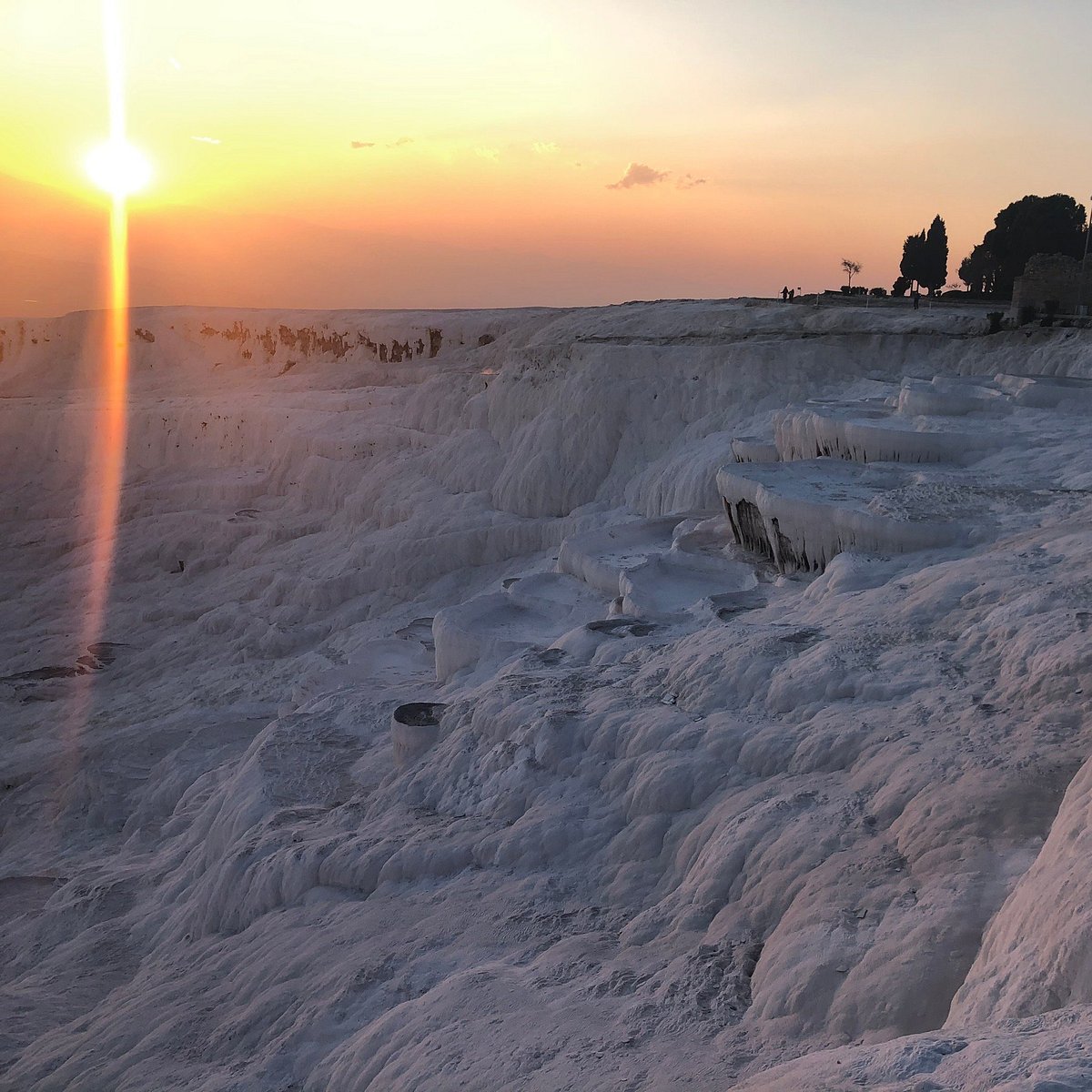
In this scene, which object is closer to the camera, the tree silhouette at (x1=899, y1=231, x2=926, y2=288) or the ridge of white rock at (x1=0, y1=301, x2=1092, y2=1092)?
the ridge of white rock at (x1=0, y1=301, x2=1092, y2=1092)

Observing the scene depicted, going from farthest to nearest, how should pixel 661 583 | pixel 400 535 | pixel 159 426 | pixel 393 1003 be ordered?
pixel 159 426 < pixel 400 535 < pixel 661 583 < pixel 393 1003

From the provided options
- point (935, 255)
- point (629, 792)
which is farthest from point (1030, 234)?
point (629, 792)

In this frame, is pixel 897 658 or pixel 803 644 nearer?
pixel 897 658

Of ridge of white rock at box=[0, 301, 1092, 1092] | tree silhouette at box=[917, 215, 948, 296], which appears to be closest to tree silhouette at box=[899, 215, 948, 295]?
tree silhouette at box=[917, 215, 948, 296]

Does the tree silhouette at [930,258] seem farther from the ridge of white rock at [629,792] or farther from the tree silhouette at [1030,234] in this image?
the ridge of white rock at [629,792]

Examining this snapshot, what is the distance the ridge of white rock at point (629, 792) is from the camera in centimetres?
509

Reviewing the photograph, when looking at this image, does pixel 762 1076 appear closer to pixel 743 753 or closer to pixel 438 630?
pixel 743 753

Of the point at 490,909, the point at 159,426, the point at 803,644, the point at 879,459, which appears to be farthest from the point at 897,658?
the point at 159,426

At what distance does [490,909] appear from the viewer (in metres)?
7.09

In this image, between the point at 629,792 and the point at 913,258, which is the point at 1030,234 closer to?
→ the point at 913,258

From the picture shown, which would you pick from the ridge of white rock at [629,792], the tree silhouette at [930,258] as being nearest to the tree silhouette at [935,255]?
the tree silhouette at [930,258]

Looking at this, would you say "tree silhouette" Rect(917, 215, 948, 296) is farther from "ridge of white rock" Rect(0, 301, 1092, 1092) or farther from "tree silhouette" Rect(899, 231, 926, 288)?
"ridge of white rock" Rect(0, 301, 1092, 1092)

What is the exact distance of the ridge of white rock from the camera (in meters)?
5.09

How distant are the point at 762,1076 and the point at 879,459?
35.2ft
